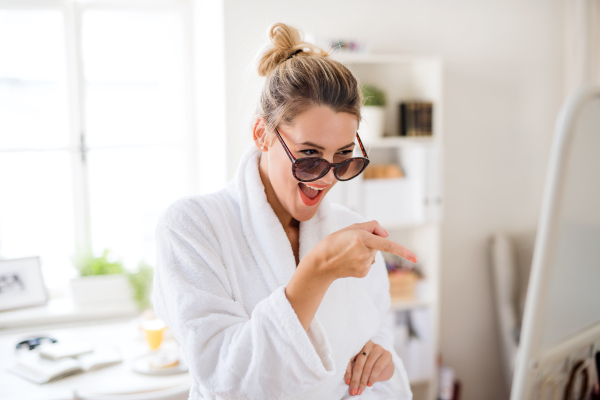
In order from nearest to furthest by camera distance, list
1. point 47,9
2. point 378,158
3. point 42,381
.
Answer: point 42,381 → point 47,9 → point 378,158

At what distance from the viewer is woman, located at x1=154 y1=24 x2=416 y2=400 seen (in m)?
0.79

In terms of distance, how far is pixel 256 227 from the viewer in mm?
1056

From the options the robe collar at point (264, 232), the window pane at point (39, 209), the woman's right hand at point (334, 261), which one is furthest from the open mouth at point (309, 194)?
the window pane at point (39, 209)

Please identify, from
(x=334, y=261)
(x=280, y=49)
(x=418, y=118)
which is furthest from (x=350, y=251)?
(x=418, y=118)

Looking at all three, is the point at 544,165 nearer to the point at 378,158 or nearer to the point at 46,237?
the point at 378,158

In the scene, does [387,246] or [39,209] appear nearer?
[387,246]

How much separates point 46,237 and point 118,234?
1.11 feet

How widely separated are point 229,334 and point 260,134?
16.7 inches

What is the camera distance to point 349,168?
96 centimetres

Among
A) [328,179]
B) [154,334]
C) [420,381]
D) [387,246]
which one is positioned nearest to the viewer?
[387,246]

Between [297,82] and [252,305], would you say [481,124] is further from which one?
[252,305]

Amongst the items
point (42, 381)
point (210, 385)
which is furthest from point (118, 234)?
point (210, 385)

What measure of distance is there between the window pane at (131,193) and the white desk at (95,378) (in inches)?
20.2

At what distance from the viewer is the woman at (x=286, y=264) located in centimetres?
79
